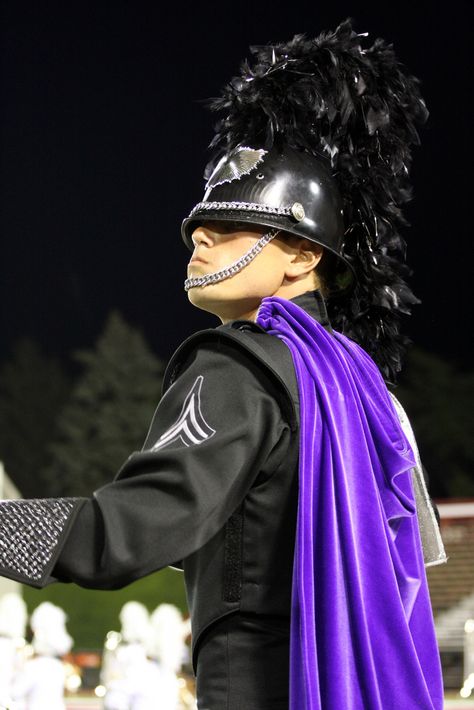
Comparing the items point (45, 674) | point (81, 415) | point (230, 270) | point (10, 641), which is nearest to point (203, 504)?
point (230, 270)

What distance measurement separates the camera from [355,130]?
9.18 feet

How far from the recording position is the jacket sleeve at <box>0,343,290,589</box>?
2.01 m

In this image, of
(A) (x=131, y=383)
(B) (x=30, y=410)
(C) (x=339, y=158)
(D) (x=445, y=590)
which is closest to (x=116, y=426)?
(A) (x=131, y=383)

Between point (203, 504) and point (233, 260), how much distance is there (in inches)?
25.1

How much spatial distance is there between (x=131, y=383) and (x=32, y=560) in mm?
35988

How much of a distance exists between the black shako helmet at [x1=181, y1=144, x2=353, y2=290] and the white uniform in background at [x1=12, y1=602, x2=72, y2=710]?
6726mm

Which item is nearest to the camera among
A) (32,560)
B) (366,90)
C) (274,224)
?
(32,560)

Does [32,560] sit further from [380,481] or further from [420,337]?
[420,337]

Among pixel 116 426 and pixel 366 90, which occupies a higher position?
pixel 366 90

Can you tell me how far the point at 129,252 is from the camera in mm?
45656

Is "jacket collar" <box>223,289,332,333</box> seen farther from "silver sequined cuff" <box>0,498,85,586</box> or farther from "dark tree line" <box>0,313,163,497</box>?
"dark tree line" <box>0,313,163,497</box>

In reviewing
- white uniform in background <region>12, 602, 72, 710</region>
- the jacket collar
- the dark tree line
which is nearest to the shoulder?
the jacket collar

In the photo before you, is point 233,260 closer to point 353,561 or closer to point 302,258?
point 302,258

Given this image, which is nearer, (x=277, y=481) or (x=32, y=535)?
(x=32, y=535)
